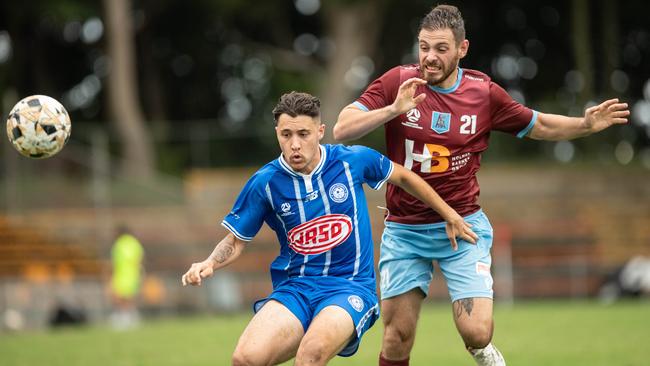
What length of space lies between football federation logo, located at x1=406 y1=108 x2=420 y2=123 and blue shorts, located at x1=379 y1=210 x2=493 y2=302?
0.77 meters

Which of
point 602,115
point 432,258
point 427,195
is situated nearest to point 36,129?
point 427,195

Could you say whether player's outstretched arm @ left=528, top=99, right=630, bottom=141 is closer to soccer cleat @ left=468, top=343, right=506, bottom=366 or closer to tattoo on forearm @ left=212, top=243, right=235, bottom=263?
soccer cleat @ left=468, top=343, right=506, bottom=366

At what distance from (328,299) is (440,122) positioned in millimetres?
1580

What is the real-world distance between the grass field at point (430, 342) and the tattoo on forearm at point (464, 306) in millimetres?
3101

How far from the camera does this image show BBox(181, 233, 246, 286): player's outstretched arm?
654 centimetres

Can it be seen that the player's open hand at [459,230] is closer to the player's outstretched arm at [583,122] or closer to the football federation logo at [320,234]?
the football federation logo at [320,234]

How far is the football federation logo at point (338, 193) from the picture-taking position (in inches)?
273

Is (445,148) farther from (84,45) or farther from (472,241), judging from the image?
(84,45)

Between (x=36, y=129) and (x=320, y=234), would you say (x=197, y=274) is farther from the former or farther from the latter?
(x=36, y=129)

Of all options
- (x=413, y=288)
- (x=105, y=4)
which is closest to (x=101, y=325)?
(x=105, y=4)

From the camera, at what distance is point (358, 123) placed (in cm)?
687

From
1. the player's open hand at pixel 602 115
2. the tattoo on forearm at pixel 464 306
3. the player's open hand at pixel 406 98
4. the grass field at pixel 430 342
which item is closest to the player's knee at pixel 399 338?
the tattoo on forearm at pixel 464 306

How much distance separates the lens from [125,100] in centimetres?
2969

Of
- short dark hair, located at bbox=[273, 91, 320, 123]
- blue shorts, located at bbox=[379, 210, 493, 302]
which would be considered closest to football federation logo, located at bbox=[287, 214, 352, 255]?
short dark hair, located at bbox=[273, 91, 320, 123]
